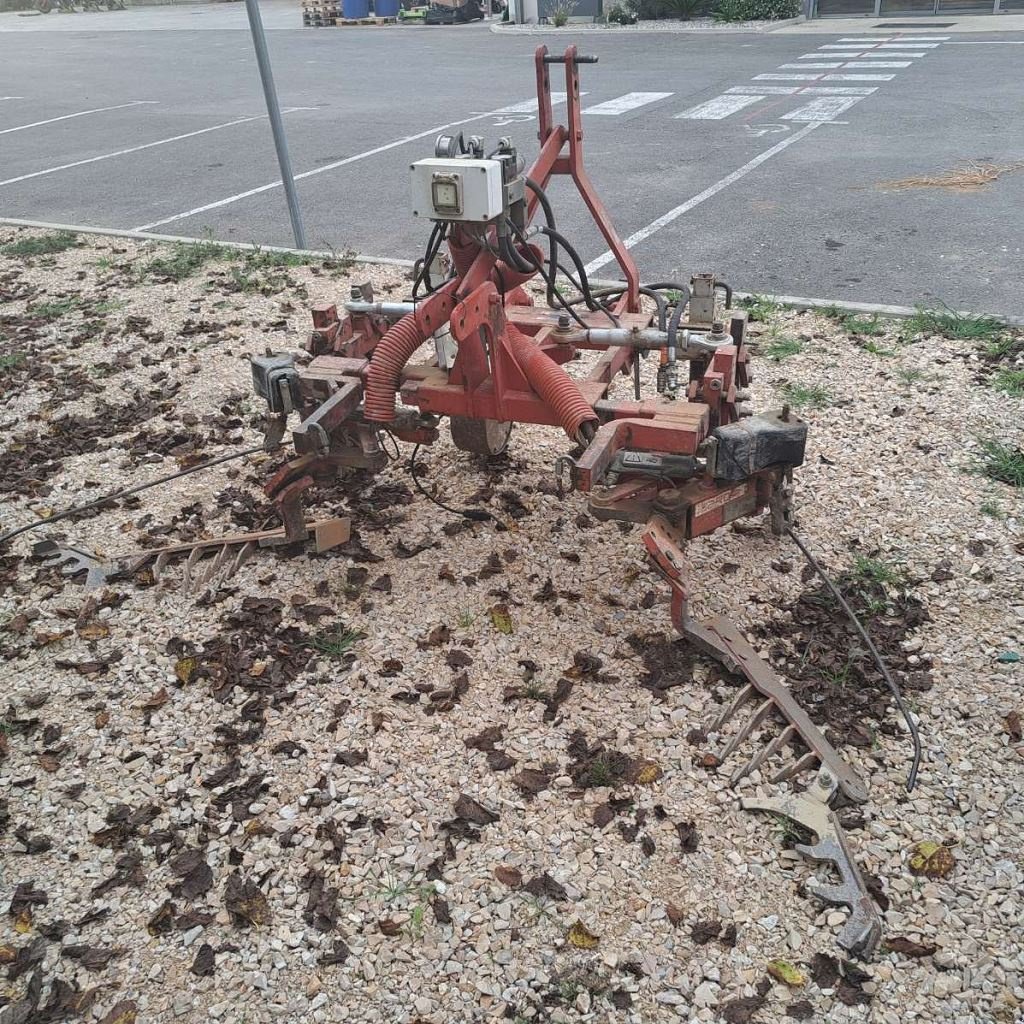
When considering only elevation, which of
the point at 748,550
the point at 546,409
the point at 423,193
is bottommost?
the point at 748,550

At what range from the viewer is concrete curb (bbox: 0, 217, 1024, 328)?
643 centimetres

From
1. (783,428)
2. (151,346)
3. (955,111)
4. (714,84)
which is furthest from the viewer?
(714,84)

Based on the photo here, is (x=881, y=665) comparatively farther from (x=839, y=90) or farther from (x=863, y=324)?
(x=839, y=90)

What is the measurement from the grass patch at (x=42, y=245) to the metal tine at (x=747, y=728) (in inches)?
333

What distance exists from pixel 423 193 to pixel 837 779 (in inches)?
104

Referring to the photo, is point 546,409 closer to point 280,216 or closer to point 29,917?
point 29,917

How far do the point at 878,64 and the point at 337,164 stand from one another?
9893 millimetres

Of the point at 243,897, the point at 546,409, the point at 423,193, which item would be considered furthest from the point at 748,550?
the point at 243,897

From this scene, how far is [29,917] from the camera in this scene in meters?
2.85

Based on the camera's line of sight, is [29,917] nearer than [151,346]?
Yes

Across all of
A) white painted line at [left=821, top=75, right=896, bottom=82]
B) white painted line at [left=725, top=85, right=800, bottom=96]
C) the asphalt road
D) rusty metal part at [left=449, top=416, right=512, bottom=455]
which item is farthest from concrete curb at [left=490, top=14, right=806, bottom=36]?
rusty metal part at [left=449, top=416, right=512, bottom=455]

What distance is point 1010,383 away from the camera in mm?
5391

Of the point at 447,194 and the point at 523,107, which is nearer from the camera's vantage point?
the point at 447,194

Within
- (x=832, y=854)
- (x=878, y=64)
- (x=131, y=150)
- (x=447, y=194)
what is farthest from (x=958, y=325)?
(x=878, y=64)
